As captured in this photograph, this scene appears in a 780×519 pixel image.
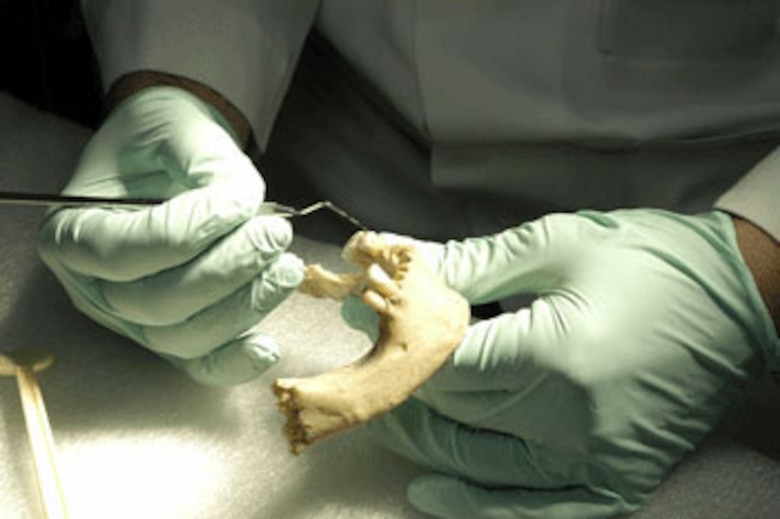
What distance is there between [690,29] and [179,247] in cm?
49

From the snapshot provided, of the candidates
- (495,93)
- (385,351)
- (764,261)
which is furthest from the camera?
(495,93)

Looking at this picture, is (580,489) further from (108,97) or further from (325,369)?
(108,97)

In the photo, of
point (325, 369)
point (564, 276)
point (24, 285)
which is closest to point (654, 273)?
point (564, 276)

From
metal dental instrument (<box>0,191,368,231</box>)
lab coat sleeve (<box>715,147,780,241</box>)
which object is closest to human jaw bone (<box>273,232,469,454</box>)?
metal dental instrument (<box>0,191,368,231</box>)

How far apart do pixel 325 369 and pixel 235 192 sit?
0.19 meters

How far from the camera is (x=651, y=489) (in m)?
0.87

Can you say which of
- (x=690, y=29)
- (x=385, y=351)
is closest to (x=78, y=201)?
(x=385, y=351)

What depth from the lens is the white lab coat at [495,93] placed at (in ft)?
3.23

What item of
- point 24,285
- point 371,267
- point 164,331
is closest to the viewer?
point 371,267

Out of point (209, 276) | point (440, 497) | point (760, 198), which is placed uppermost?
point (760, 198)

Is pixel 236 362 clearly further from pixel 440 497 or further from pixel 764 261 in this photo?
pixel 764 261

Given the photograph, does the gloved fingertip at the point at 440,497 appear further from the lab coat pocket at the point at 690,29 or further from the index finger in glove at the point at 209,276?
the lab coat pocket at the point at 690,29

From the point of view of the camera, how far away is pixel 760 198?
Result: 0.91 meters

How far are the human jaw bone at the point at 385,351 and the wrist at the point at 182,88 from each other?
308mm
